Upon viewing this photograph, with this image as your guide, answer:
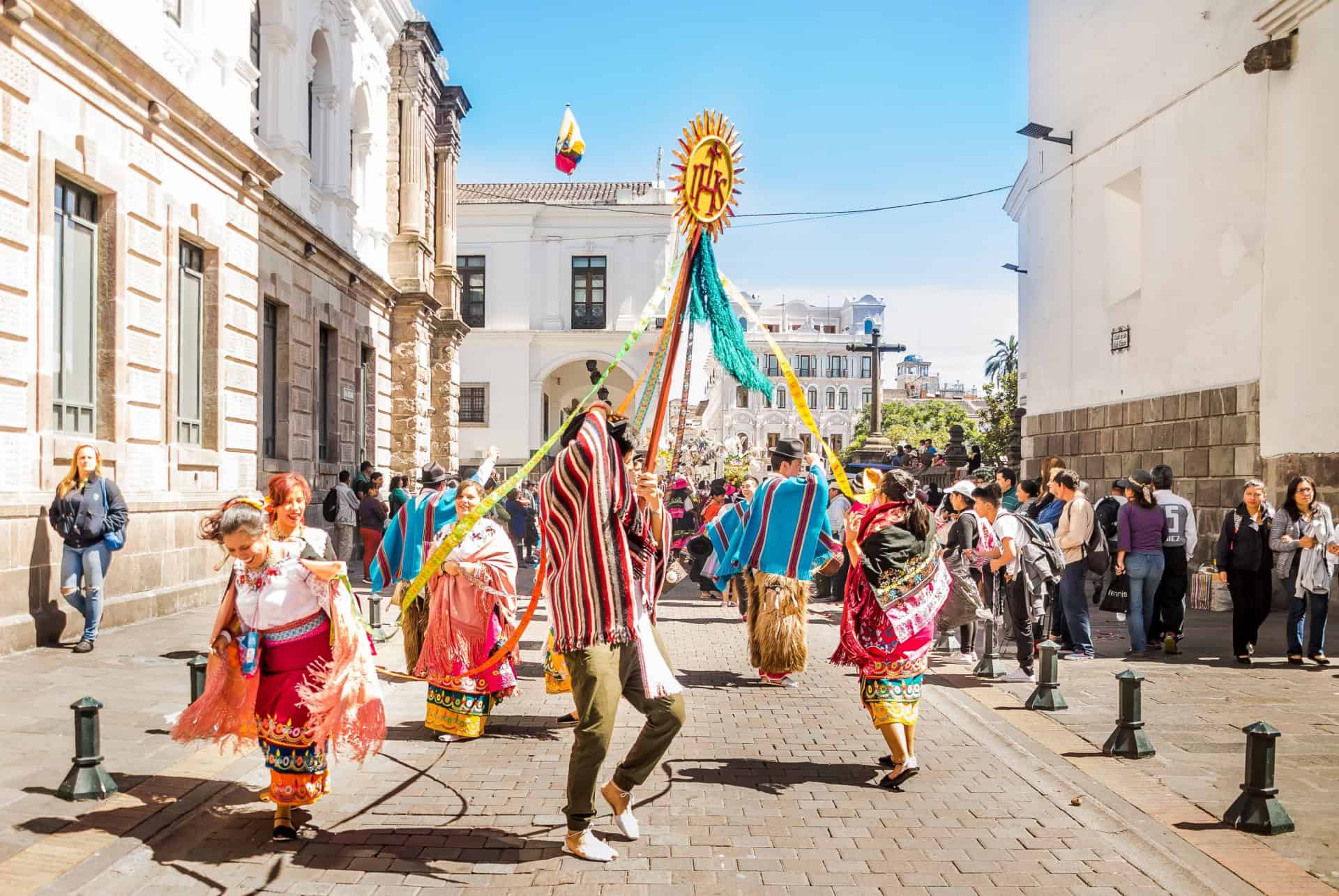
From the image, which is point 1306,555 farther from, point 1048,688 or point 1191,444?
point 1191,444

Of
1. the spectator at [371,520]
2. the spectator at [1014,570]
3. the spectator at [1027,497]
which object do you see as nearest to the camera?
the spectator at [1014,570]

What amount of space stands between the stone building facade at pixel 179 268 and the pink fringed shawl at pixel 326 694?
4856 millimetres

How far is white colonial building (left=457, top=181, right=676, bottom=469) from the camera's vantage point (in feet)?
131

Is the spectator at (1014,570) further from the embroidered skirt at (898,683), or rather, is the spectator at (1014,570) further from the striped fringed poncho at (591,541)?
the striped fringed poncho at (591,541)

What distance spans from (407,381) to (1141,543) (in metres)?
16.6

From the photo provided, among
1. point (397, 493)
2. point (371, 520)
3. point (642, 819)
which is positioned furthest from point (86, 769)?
point (397, 493)

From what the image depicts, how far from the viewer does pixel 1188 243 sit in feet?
51.6

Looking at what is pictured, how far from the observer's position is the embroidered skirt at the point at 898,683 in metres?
6.16

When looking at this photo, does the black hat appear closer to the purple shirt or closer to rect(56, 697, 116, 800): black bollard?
rect(56, 697, 116, 800): black bollard

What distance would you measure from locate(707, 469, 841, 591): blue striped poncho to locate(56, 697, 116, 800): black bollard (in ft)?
16.3

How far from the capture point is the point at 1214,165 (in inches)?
590

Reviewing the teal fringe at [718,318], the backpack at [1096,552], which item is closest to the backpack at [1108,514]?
the backpack at [1096,552]

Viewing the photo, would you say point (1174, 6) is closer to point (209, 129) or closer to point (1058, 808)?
point (209, 129)

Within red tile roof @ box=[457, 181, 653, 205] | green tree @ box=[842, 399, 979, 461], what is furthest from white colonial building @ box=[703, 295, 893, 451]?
red tile roof @ box=[457, 181, 653, 205]
